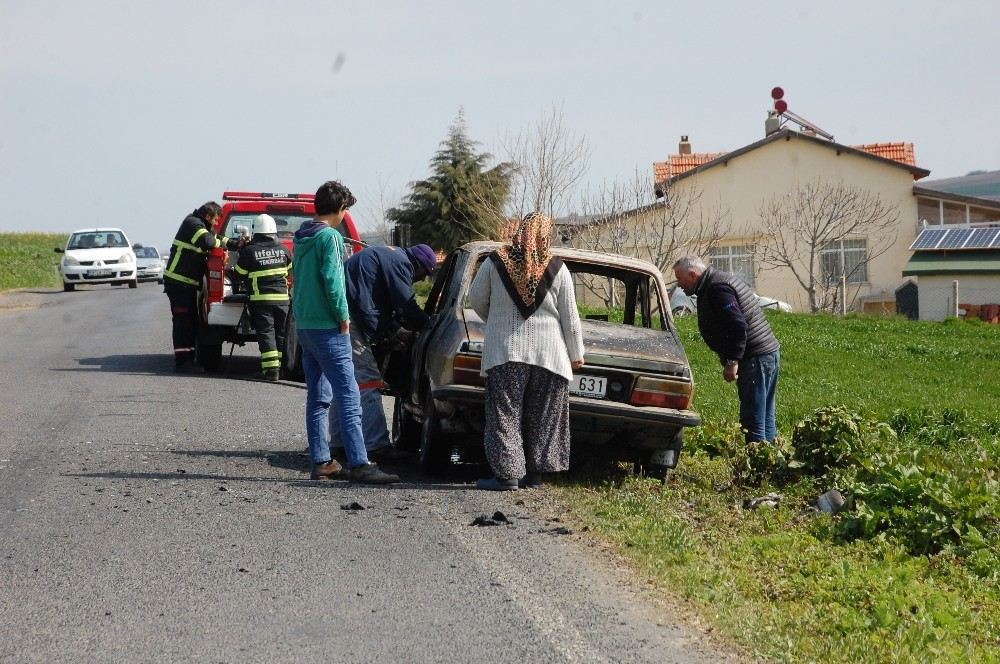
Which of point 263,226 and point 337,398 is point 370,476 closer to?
point 337,398

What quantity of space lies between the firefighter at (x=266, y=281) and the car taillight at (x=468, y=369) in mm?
6449

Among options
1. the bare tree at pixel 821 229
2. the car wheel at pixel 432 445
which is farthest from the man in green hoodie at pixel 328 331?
the bare tree at pixel 821 229

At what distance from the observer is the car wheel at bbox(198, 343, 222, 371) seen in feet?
50.7

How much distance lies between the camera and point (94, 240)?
3672 centimetres

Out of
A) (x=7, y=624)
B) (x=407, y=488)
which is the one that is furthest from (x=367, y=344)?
(x=7, y=624)

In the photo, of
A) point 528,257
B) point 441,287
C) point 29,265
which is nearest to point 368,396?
point 441,287

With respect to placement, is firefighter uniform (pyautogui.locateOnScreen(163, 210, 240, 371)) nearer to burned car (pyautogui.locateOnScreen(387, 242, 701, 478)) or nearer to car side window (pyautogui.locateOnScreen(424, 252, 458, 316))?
car side window (pyautogui.locateOnScreen(424, 252, 458, 316))

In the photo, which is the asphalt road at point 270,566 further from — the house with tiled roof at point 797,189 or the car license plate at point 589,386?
the house with tiled roof at point 797,189

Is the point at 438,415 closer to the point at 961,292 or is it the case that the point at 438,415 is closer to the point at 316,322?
the point at 316,322

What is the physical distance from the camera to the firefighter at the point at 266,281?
1434cm

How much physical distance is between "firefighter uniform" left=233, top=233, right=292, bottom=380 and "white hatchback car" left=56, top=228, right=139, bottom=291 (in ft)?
75.0

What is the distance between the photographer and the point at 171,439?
10.1 metres

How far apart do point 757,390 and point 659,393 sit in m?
1.59

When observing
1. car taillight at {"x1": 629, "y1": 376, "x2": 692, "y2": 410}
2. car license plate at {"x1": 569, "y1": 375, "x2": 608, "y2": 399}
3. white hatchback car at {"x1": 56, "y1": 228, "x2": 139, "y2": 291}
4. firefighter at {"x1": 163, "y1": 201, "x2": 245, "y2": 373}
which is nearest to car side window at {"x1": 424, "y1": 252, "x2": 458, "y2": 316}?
car license plate at {"x1": 569, "y1": 375, "x2": 608, "y2": 399}
